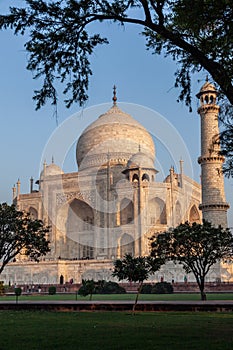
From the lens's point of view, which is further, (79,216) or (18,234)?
(79,216)

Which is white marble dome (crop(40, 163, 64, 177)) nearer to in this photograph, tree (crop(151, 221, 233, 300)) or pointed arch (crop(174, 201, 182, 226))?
pointed arch (crop(174, 201, 182, 226))

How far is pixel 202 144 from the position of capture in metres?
28.3

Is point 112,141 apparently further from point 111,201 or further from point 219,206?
point 219,206

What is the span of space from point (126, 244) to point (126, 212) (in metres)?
3.00

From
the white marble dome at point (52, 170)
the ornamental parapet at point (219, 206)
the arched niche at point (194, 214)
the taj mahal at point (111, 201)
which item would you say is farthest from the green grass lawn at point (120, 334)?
the white marble dome at point (52, 170)

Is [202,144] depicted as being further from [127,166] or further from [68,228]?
[68,228]

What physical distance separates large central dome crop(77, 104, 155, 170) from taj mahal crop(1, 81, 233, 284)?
8cm

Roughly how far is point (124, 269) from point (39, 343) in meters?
7.38

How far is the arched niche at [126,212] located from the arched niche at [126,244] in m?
1.82

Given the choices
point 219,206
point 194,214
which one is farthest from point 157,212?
point 219,206

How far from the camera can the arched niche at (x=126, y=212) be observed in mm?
37031

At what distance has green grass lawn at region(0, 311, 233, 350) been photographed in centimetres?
647

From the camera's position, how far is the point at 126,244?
115ft

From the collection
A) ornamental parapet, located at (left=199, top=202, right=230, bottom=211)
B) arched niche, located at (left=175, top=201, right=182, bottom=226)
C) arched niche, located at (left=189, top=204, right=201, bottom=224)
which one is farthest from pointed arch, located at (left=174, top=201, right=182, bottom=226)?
ornamental parapet, located at (left=199, top=202, right=230, bottom=211)
